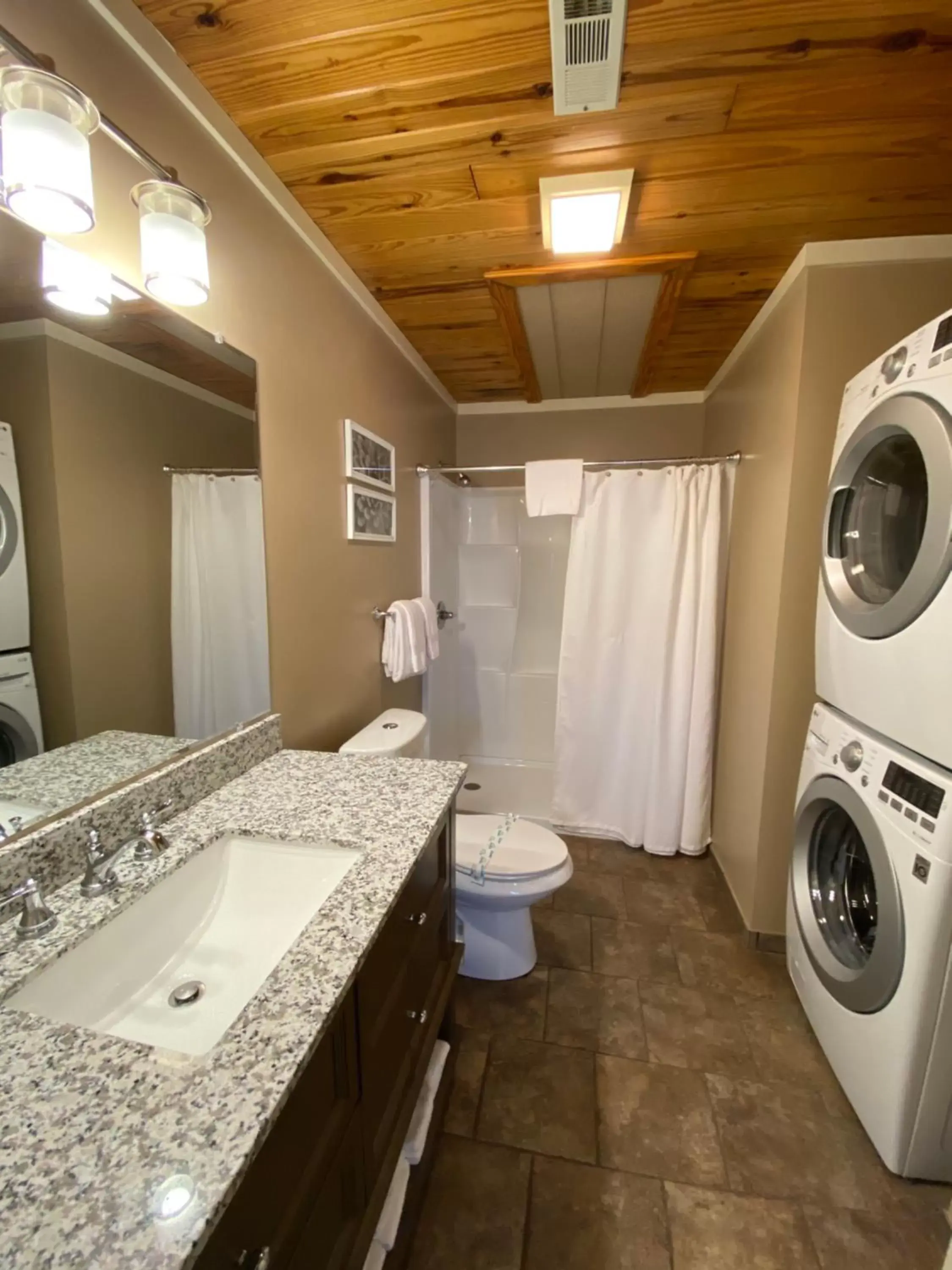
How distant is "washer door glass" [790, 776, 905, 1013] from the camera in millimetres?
1121

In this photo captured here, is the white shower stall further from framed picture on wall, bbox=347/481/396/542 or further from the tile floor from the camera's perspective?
the tile floor

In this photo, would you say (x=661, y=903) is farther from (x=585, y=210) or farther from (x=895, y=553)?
(x=585, y=210)

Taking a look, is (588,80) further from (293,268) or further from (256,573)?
(256,573)

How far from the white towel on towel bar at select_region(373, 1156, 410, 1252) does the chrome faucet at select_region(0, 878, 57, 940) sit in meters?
0.71

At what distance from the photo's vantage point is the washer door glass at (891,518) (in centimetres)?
103

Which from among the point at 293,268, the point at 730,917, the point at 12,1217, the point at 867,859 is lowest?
the point at 730,917

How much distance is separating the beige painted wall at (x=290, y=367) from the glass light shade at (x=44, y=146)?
0.15 meters

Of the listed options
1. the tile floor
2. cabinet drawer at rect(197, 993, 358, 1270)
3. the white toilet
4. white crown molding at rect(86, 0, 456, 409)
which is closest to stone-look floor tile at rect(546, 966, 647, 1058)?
the tile floor

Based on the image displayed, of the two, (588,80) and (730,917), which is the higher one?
(588,80)

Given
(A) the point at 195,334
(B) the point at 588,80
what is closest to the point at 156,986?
(A) the point at 195,334

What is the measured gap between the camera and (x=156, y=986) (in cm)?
80

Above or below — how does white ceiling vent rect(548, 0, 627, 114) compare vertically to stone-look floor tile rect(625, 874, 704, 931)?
above

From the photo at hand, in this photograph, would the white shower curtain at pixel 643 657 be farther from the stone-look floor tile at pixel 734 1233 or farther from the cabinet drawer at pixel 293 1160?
the cabinet drawer at pixel 293 1160

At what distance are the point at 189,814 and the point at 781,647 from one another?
1.72 m
